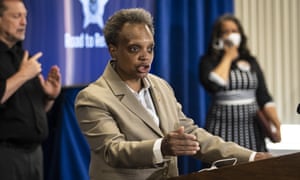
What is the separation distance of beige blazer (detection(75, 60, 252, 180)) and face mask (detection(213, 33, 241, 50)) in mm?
1663

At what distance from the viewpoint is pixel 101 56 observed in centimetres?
355

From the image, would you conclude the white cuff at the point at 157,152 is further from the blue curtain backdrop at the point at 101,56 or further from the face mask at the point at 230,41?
the face mask at the point at 230,41

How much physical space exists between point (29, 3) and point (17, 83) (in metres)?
0.63

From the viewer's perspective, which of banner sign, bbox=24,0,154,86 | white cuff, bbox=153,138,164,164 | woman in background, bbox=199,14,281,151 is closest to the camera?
white cuff, bbox=153,138,164,164

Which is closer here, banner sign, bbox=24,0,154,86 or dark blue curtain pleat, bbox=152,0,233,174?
banner sign, bbox=24,0,154,86

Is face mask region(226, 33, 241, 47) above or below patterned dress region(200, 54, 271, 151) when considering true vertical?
above

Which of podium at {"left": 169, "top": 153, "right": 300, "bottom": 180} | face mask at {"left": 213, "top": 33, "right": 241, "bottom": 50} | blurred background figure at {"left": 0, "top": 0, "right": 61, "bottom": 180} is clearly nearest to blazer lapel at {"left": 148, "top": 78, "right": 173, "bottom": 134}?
podium at {"left": 169, "top": 153, "right": 300, "bottom": 180}

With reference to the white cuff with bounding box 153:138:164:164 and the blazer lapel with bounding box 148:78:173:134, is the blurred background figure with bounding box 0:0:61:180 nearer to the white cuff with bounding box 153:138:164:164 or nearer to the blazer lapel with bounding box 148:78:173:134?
the blazer lapel with bounding box 148:78:173:134

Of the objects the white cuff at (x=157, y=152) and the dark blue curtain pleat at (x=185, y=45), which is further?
the dark blue curtain pleat at (x=185, y=45)

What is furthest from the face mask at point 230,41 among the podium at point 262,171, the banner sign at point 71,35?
the podium at point 262,171

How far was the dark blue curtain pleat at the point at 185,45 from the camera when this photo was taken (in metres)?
3.87

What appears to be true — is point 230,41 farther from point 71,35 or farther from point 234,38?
point 71,35

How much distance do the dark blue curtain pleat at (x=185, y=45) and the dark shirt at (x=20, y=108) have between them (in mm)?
1150

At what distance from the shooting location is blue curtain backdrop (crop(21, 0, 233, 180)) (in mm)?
3258
